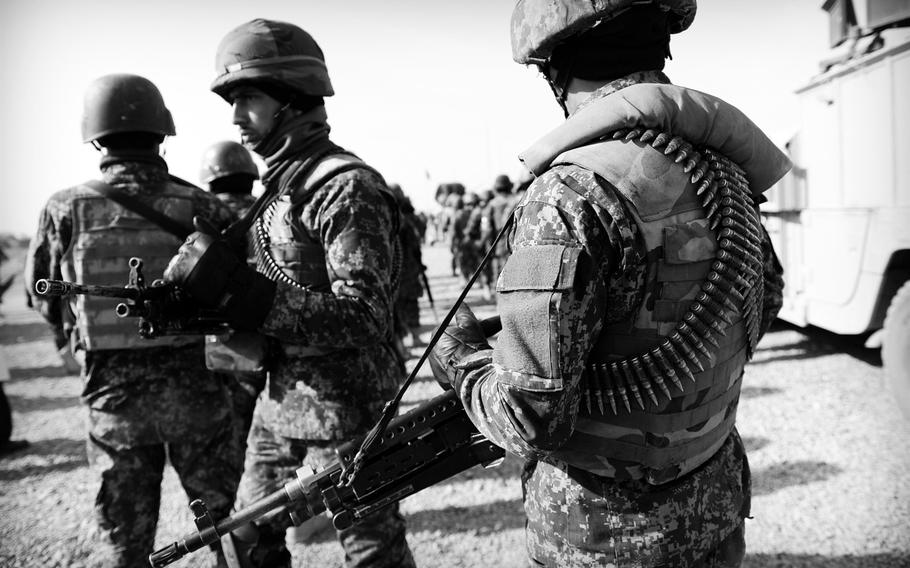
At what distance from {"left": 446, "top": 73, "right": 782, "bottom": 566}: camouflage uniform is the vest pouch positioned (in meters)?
1.05

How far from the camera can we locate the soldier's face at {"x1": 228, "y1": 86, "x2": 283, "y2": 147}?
2.35m

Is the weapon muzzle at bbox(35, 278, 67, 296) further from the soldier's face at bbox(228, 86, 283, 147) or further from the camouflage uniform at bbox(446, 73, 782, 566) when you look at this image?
the camouflage uniform at bbox(446, 73, 782, 566)

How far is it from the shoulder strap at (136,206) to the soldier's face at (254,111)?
1.76 feet

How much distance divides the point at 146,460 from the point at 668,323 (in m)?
2.28

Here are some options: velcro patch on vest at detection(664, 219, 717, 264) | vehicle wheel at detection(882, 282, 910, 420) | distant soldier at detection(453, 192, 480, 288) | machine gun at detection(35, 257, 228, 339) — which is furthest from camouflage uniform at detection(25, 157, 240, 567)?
distant soldier at detection(453, 192, 480, 288)

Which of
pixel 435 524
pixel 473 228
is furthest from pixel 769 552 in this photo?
pixel 473 228

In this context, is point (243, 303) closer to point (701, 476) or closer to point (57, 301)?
point (701, 476)

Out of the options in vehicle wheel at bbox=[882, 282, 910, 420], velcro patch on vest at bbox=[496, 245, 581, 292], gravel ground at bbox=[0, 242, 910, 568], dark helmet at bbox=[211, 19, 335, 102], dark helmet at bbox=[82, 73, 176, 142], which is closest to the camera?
velcro patch on vest at bbox=[496, 245, 581, 292]

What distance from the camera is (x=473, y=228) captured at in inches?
467

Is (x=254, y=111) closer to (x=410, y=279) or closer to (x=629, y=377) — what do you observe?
(x=629, y=377)

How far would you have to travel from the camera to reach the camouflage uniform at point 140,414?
96.5 inches

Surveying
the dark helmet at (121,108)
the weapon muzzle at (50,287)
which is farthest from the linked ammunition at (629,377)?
the dark helmet at (121,108)

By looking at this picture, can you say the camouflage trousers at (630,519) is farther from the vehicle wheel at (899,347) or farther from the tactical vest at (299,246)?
the vehicle wheel at (899,347)

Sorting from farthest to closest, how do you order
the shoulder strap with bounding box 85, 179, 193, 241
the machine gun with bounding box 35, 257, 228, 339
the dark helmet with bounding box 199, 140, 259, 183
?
1. the dark helmet with bounding box 199, 140, 259, 183
2. the shoulder strap with bounding box 85, 179, 193, 241
3. the machine gun with bounding box 35, 257, 228, 339
